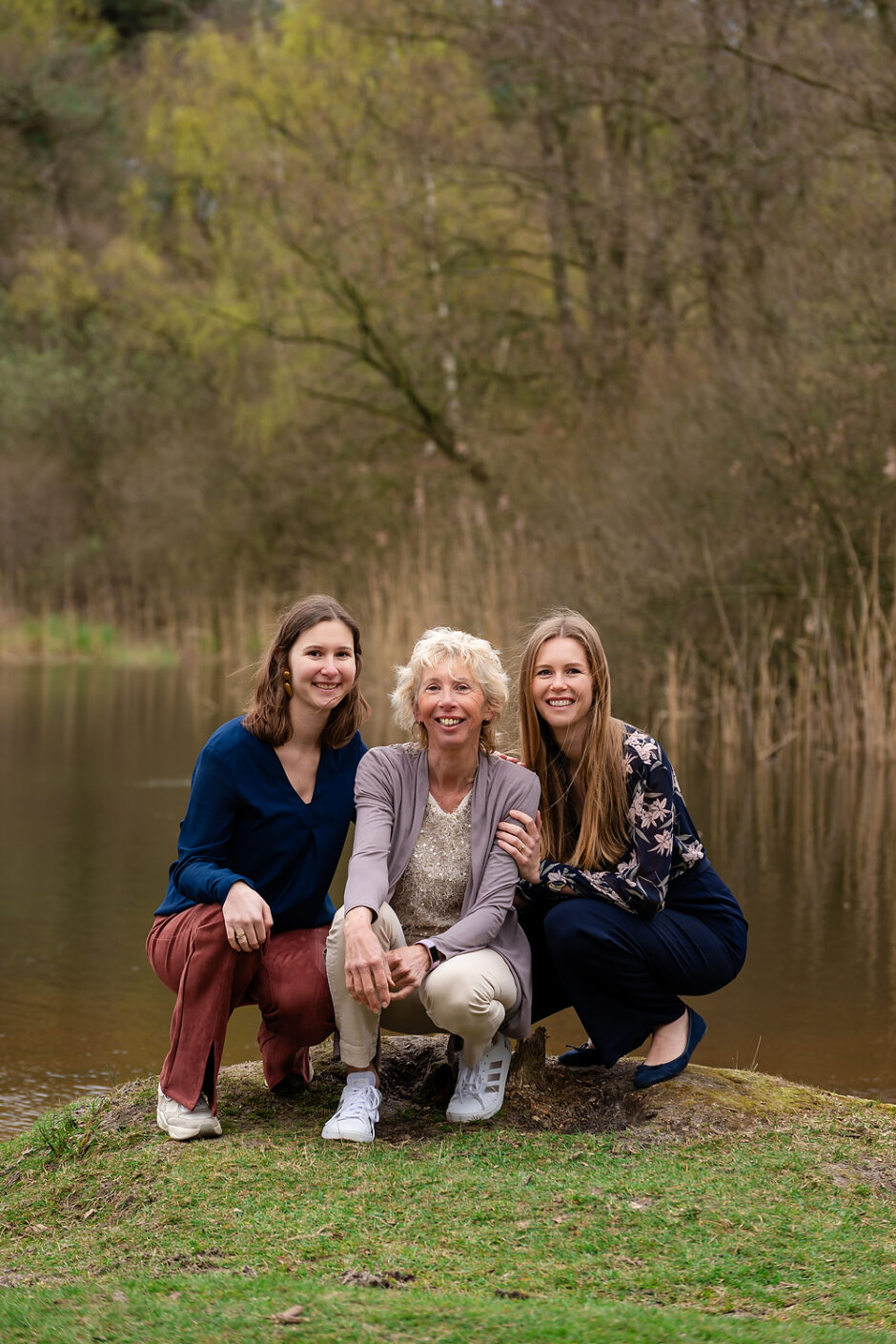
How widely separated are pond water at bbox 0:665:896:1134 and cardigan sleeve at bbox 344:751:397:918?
1453 mm

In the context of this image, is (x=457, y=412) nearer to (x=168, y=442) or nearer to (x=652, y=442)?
(x=652, y=442)

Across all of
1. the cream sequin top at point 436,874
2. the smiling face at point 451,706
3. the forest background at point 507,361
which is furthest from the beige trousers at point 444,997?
the forest background at point 507,361

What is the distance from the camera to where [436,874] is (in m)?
4.11

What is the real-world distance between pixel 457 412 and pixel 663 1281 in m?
17.3

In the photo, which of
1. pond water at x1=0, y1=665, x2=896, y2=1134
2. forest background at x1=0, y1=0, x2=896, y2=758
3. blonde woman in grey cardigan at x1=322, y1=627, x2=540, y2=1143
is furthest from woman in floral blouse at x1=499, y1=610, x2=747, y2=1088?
forest background at x1=0, y1=0, x2=896, y2=758

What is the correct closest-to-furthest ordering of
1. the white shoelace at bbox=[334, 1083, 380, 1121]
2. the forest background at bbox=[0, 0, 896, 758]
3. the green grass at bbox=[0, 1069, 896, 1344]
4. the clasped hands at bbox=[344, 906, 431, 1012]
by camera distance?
the green grass at bbox=[0, 1069, 896, 1344], the clasped hands at bbox=[344, 906, 431, 1012], the white shoelace at bbox=[334, 1083, 380, 1121], the forest background at bbox=[0, 0, 896, 758]

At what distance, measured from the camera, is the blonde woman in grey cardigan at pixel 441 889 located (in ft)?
12.7

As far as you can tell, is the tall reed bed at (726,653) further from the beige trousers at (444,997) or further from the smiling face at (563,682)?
the beige trousers at (444,997)

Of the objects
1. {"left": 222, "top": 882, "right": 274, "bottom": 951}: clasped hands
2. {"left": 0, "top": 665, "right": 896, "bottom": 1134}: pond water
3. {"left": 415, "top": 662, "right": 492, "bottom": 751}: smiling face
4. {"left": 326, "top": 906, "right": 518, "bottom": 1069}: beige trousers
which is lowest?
{"left": 0, "top": 665, "right": 896, "bottom": 1134}: pond water

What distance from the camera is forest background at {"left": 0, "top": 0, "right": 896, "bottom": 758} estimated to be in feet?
41.9

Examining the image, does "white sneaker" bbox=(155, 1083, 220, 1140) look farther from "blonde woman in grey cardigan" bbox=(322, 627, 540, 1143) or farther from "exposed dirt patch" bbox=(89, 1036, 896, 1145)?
"blonde woman in grey cardigan" bbox=(322, 627, 540, 1143)

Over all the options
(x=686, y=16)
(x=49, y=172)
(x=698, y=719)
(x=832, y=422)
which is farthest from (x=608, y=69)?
(x=49, y=172)

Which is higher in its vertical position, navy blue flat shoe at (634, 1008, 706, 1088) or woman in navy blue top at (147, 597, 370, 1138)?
woman in navy blue top at (147, 597, 370, 1138)

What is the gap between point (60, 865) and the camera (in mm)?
8797
